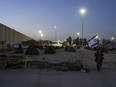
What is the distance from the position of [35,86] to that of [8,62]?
29.0ft

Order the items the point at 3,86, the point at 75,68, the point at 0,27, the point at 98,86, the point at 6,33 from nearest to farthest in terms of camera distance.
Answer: the point at 3,86, the point at 98,86, the point at 75,68, the point at 0,27, the point at 6,33

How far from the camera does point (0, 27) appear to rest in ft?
178

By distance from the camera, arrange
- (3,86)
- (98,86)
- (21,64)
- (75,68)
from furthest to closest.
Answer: (21,64) < (75,68) < (98,86) < (3,86)

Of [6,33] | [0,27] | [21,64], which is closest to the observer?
[21,64]

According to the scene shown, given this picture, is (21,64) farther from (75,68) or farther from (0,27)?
(0,27)

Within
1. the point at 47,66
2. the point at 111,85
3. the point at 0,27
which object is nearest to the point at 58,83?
the point at 111,85

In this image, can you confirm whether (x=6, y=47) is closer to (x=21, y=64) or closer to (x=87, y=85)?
(x=21, y=64)

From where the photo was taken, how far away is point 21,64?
20.3m

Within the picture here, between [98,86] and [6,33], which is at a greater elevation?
[6,33]

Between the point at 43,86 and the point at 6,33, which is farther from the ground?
the point at 6,33

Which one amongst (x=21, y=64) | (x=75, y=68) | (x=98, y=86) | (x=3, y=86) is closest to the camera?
(x=3, y=86)

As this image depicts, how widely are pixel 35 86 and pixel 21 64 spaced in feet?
28.5

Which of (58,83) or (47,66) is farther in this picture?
(47,66)

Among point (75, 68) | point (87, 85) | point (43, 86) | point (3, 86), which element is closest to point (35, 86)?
point (43, 86)
